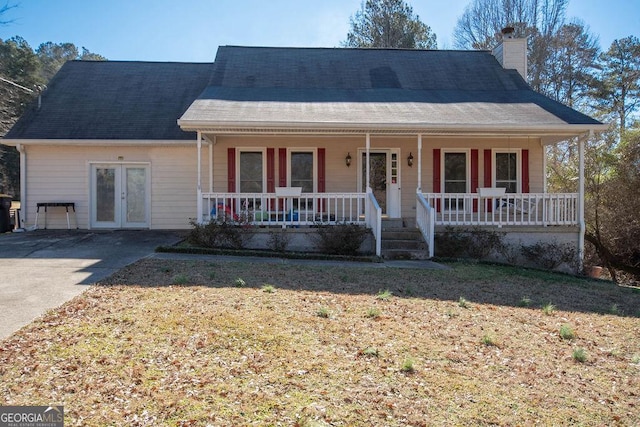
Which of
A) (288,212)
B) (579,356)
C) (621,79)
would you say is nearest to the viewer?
(579,356)

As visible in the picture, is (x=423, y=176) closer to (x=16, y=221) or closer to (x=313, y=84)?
(x=313, y=84)

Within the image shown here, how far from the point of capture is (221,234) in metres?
10.1

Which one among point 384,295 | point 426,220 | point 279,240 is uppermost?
point 426,220

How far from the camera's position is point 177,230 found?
12727 mm

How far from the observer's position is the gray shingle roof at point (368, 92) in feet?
34.5

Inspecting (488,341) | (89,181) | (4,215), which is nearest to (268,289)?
(488,341)

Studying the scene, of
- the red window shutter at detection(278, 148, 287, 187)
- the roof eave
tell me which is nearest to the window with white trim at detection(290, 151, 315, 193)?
the red window shutter at detection(278, 148, 287, 187)

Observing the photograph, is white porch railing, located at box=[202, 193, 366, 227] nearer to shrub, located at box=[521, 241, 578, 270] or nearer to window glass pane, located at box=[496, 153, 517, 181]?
shrub, located at box=[521, 241, 578, 270]

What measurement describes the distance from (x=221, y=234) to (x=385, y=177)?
5067 millimetres

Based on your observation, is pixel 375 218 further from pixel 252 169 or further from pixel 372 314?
pixel 372 314

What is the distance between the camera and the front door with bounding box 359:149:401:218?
12.6m

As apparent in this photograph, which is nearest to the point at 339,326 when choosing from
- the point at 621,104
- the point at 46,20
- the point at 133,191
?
the point at 133,191

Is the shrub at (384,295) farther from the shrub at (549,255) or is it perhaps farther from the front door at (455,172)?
→ the front door at (455,172)

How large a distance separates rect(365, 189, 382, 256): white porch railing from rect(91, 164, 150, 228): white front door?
6.38 metres
